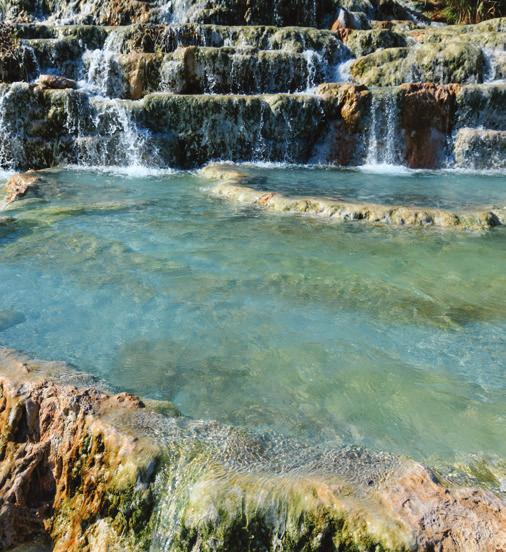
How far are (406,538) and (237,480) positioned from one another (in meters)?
0.69

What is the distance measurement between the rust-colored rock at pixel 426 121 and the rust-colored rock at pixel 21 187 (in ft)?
26.1

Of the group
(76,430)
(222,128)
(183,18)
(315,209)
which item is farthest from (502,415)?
(183,18)

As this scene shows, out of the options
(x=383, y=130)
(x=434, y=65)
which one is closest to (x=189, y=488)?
(x=383, y=130)

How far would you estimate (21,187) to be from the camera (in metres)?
8.73

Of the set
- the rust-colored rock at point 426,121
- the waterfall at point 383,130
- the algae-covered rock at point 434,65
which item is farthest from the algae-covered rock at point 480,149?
the algae-covered rock at point 434,65

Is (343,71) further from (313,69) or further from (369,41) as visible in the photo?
(369,41)

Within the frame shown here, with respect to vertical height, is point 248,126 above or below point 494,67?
below

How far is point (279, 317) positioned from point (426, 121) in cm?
968

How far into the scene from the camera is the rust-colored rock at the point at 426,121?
12445 millimetres

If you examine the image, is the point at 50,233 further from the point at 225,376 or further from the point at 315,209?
the point at 225,376

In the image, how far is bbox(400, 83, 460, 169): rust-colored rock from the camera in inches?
490

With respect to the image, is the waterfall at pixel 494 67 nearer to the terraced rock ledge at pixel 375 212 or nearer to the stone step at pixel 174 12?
the stone step at pixel 174 12

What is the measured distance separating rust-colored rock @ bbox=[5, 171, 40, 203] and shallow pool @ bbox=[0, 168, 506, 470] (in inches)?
33.3

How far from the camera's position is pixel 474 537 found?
1991 millimetres
